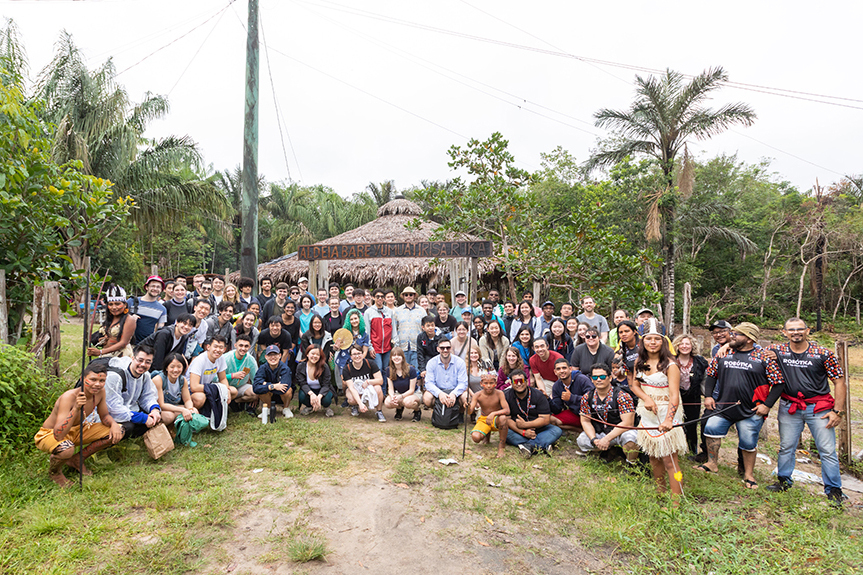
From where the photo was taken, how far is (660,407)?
4.26 metres

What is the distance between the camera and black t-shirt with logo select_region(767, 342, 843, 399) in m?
4.42

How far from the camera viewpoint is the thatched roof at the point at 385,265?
15.5 meters

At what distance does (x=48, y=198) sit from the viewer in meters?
5.61

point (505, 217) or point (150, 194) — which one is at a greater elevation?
point (150, 194)

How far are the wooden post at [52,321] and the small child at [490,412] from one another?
195 inches

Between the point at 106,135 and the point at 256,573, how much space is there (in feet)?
49.0

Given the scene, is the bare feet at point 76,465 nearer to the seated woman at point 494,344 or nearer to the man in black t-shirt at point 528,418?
the man in black t-shirt at point 528,418

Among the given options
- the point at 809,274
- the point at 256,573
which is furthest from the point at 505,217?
the point at 809,274

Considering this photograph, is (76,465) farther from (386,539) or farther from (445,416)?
(445,416)

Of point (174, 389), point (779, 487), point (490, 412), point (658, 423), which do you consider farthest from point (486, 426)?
point (174, 389)

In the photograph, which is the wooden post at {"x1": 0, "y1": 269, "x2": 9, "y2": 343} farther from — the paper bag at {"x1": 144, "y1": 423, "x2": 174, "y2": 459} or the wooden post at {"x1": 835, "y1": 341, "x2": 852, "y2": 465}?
the wooden post at {"x1": 835, "y1": 341, "x2": 852, "y2": 465}

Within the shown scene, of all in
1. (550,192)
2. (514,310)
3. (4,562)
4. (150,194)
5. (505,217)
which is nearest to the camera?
(4,562)

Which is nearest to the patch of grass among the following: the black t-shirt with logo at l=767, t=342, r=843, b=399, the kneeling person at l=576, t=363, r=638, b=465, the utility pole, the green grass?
the green grass

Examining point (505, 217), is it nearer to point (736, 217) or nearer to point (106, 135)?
point (106, 135)
